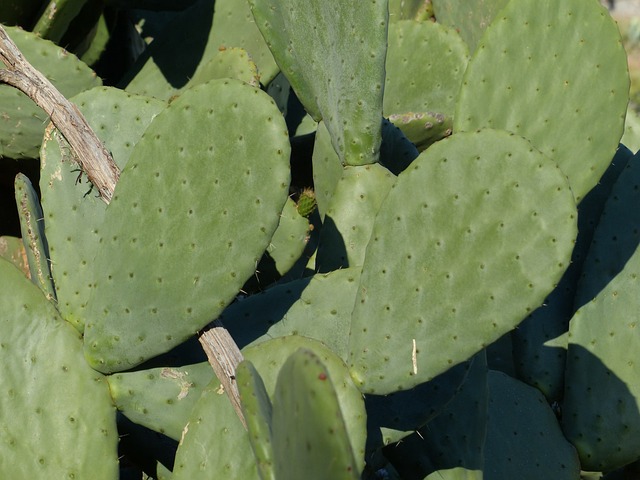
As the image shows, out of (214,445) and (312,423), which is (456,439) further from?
(312,423)

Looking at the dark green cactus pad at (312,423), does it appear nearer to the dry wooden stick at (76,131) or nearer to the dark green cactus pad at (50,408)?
the dry wooden stick at (76,131)

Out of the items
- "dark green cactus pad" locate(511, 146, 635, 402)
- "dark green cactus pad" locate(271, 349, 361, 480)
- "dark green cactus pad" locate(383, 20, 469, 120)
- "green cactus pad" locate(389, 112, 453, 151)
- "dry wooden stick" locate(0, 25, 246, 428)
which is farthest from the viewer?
"dark green cactus pad" locate(383, 20, 469, 120)

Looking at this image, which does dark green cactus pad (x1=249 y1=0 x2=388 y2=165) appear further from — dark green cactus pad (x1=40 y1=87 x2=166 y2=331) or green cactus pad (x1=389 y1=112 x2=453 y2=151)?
green cactus pad (x1=389 y1=112 x2=453 y2=151)

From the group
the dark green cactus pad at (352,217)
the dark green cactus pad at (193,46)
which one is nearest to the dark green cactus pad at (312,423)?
the dark green cactus pad at (352,217)

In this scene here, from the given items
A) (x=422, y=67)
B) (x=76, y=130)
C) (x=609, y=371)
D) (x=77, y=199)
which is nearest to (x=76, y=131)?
(x=76, y=130)

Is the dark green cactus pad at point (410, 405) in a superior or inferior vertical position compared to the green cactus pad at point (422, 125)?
inferior

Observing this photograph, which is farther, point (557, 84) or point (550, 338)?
point (550, 338)

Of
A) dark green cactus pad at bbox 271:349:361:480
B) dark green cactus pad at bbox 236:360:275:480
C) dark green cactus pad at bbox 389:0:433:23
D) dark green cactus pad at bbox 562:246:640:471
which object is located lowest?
dark green cactus pad at bbox 562:246:640:471

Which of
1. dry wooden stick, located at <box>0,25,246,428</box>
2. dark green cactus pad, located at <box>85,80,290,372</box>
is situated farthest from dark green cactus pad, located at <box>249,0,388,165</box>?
dry wooden stick, located at <box>0,25,246,428</box>
